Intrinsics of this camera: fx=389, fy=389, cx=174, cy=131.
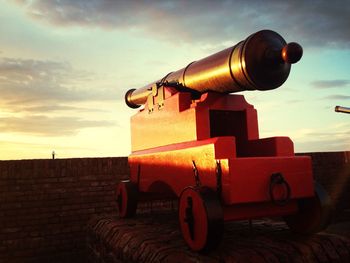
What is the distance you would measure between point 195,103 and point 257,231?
1277 mm

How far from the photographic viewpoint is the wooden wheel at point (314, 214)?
121 inches

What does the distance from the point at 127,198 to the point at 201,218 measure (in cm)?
205

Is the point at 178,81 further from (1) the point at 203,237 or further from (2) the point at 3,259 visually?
(2) the point at 3,259

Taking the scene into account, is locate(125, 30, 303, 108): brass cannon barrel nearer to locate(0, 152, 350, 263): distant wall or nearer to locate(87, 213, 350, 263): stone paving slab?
locate(87, 213, 350, 263): stone paving slab

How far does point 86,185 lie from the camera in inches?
235

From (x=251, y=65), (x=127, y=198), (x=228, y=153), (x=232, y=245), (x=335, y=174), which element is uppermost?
(x=251, y=65)

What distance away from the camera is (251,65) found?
9.83ft

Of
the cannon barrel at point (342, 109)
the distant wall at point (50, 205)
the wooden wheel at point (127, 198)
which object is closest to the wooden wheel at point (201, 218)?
the wooden wheel at point (127, 198)

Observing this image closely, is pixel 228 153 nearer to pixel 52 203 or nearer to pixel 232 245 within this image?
pixel 232 245

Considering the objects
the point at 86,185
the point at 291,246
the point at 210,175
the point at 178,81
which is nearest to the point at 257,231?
the point at 291,246

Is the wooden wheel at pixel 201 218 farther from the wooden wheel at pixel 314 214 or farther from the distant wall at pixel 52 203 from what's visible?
the distant wall at pixel 52 203

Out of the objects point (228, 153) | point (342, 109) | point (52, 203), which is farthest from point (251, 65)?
point (342, 109)

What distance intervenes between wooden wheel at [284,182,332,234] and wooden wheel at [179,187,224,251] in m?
0.92

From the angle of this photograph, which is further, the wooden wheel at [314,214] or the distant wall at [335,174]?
the distant wall at [335,174]
